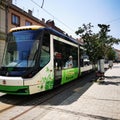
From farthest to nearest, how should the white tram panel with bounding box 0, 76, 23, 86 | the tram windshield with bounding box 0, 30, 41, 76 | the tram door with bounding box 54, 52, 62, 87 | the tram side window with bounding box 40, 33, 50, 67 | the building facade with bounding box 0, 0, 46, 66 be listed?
the building facade with bounding box 0, 0, 46, 66 → the tram door with bounding box 54, 52, 62, 87 → the tram side window with bounding box 40, 33, 50, 67 → the tram windshield with bounding box 0, 30, 41, 76 → the white tram panel with bounding box 0, 76, 23, 86

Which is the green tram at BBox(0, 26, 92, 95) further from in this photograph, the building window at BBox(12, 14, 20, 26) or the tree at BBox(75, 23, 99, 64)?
the building window at BBox(12, 14, 20, 26)

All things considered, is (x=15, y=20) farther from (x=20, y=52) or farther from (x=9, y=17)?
(x=20, y=52)

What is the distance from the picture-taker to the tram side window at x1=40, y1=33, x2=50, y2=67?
8.36 metres

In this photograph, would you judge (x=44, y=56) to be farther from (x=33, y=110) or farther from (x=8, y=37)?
(x=33, y=110)

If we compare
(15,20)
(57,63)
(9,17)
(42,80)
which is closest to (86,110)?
(42,80)

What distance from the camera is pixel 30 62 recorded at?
7871 millimetres

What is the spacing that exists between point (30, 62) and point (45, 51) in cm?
107

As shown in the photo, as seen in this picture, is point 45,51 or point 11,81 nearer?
point 11,81

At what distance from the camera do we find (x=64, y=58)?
36.7 ft

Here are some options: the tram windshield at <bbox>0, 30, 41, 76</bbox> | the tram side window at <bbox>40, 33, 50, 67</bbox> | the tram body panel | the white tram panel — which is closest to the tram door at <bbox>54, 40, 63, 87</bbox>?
the tram body panel

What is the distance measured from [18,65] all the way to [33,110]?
2105mm

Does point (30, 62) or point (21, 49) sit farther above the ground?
point (21, 49)

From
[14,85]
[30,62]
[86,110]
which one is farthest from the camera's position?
[30,62]

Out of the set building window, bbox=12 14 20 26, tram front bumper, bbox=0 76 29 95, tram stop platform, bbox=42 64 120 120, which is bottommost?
tram stop platform, bbox=42 64 120 120
